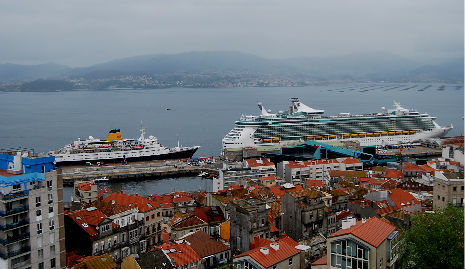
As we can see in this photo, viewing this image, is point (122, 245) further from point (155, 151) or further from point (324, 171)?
point (155, 151)

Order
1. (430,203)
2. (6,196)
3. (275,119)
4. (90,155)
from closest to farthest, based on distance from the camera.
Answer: (6,196)
(430,203)
(90,155)
(275,119)

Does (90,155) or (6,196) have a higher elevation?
(6,196)

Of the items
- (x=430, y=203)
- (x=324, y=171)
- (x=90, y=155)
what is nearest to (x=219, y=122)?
(x=90, y=155)

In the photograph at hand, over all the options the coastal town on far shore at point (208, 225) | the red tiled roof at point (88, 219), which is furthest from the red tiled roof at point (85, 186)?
the red tiled roof at point (88, 219)

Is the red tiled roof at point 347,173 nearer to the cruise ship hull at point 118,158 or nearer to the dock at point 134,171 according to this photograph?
the dock at point 134,171

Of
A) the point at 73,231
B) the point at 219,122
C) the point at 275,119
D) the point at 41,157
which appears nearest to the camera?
the point at 41,157

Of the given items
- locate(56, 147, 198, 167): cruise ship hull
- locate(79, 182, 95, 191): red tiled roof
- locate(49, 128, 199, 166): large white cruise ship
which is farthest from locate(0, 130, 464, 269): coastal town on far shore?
locate(49, 128, 199, 166): large white cruise ship

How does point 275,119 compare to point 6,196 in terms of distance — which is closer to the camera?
point 6,196
